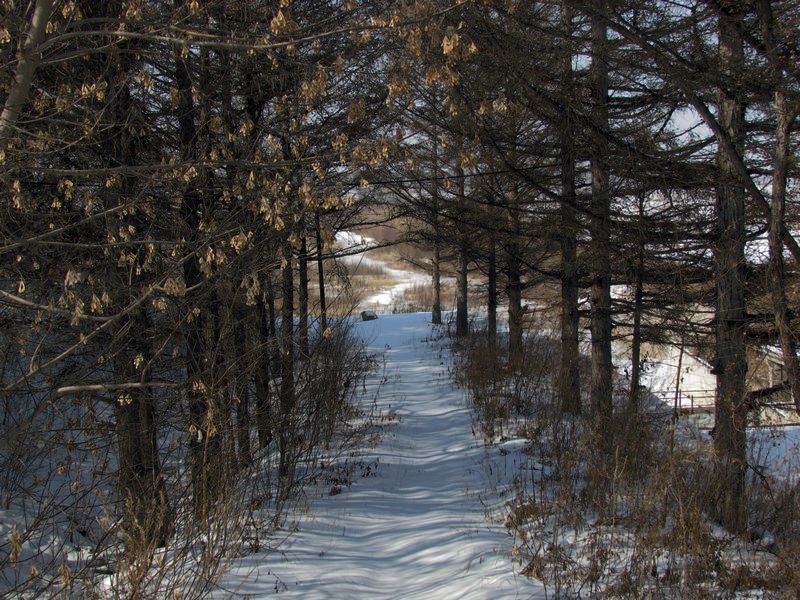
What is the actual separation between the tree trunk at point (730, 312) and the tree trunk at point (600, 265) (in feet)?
4.02

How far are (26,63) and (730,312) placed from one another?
6.58 meters

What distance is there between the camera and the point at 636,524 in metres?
4.72

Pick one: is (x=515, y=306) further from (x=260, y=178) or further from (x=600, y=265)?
(x=260, y=178)

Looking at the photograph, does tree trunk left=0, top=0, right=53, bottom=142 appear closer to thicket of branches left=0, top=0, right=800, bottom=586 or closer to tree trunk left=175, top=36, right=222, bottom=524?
thicket of branches left=0, top=0, right=800, bottom=586

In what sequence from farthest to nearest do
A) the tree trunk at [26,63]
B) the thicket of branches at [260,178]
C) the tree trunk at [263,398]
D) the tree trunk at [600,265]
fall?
the tree trunk at [600,265] → the tree trunk at [263,398] → the thicket of branches at [260,178] → the tree trunk at [26,63]

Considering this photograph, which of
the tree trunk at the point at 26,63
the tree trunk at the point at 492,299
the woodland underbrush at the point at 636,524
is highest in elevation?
the tree trunk at the point at 26,63

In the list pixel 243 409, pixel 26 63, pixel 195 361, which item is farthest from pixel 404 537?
pixel 26 63

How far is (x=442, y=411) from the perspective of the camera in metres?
10.8

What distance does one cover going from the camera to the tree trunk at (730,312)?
5668 millimetres

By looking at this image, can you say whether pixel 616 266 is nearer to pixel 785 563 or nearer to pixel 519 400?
pixel 519 400

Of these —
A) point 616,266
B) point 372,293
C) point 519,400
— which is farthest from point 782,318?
point 372,293

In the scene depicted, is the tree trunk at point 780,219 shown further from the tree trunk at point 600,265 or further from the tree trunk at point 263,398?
the tree trunk at point 263,398

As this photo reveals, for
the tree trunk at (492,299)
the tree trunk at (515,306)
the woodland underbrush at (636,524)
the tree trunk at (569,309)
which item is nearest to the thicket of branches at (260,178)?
the woodland underbrush at (636,524)

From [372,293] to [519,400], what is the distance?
30705mm
